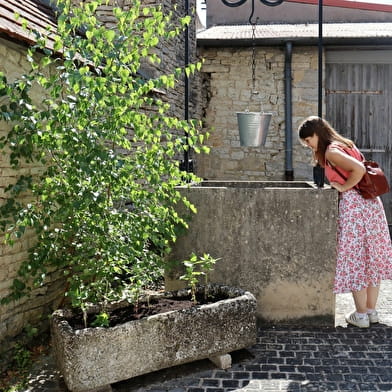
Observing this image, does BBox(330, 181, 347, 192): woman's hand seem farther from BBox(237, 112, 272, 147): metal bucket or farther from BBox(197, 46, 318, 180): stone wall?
BBox(197, 46, 318, 180): stone wall

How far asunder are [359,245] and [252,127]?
1.66 metres

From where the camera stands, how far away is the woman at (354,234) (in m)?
4.50

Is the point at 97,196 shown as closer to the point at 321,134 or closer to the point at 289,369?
the point at 289,369

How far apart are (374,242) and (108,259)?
2.16m

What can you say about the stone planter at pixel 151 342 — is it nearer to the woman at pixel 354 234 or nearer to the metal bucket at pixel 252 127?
the woman at pixel 354 234

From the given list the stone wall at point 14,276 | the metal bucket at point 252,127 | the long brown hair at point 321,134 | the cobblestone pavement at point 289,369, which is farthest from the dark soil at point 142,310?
the metal bucket at point 252,127

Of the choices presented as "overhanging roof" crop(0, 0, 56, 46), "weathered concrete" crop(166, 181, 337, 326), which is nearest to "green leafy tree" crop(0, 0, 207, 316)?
"overhanging roof" crop(0, 0, 56, 46)

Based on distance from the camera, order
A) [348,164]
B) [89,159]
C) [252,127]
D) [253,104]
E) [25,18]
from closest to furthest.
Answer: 1. [89,159]
2. [25,18]
3. [348,164]
4. [252,127]
5. [253,104]

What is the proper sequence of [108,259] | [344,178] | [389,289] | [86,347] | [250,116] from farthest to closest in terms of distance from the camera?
[389,289] → [250,116] → [344,178] → [108,259] → [86,347]

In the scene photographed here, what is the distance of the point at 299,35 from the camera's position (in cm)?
890

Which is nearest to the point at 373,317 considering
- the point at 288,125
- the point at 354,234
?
the point at 354,234

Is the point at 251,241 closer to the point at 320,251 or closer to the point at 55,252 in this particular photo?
the point at 320,251

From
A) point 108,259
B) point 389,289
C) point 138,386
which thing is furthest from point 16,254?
point 389,289

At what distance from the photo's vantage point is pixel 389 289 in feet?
19.7
